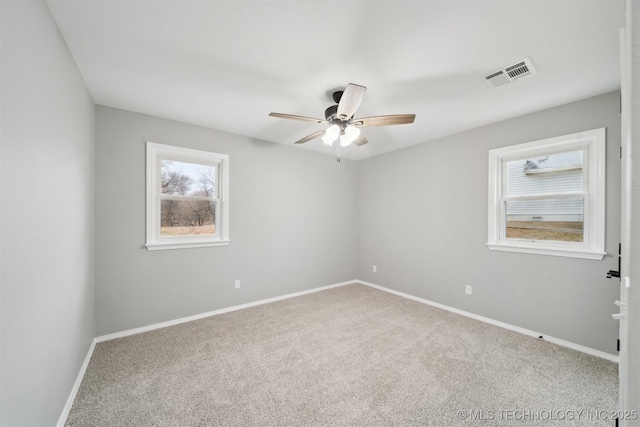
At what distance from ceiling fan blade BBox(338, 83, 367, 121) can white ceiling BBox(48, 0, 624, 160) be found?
10.6 inches

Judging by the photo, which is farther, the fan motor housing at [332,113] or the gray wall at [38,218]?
the fan motor housing at [332,113]

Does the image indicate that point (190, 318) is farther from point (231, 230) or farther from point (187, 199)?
point (187, 199)

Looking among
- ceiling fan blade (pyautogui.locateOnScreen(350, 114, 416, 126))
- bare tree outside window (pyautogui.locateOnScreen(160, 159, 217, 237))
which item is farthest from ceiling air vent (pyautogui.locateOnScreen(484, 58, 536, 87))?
bare tree outside window (pyautogui.locateOnScreen(160, 159, 217, 237))

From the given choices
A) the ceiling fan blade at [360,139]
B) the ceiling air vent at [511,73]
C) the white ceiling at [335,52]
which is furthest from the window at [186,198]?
the ceiling air vent at [511,73]

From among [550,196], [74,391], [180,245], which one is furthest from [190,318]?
[550,196]

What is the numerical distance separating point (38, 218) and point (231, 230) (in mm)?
2257

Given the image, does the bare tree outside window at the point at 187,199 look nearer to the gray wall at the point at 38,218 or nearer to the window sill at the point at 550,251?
the gray wall at the point at 38,218

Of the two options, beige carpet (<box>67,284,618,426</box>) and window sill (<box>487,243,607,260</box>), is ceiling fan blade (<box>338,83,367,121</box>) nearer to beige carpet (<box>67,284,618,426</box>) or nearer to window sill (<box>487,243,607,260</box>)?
beige carpet (<box>67,284,618,426</box>)

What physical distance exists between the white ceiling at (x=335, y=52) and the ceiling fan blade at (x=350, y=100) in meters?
0.27

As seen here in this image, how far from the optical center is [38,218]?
50.9 inches

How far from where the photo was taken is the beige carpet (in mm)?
1670

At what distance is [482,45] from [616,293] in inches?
102

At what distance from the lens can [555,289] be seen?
2648mm

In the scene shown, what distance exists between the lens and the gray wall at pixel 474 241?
2.39m
